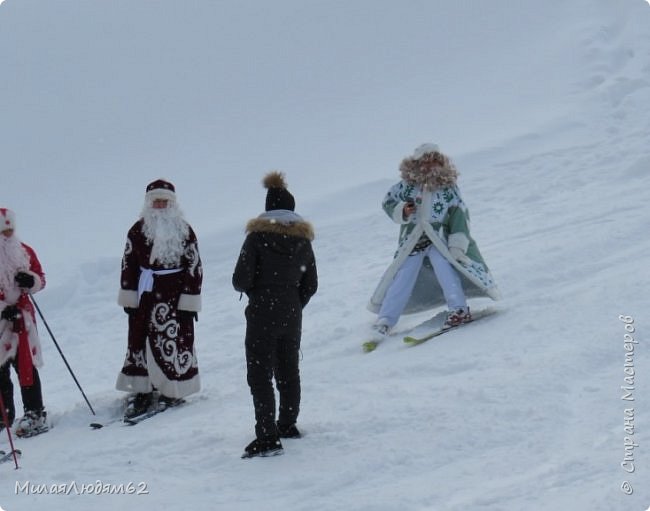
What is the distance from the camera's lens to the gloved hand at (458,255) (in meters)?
7.92

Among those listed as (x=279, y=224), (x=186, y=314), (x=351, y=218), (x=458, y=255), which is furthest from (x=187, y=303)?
(x=351, y=218)

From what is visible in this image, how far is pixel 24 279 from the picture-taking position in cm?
689

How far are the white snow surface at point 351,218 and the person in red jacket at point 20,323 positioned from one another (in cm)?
29

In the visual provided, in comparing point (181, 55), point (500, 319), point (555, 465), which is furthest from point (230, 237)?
point (181, 55)

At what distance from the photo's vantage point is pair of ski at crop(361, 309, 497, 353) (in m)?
7.63

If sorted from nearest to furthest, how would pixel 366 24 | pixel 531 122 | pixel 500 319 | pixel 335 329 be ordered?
pixel 500 319 < pixel 335 329 < pixel 531 122 < pixel 366 24

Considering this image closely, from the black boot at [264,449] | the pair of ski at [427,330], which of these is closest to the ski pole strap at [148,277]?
the black boot at [264,449]

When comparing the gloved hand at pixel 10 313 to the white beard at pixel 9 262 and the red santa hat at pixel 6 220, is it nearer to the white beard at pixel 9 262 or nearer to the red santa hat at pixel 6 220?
the white beard at pixel 9 262

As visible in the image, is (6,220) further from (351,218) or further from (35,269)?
(351,218)

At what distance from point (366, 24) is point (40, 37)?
8421 mm

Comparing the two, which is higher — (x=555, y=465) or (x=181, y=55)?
(x=181, y=55)

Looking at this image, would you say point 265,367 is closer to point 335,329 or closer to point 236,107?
point 335,329

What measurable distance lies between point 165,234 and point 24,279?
3.59 feet

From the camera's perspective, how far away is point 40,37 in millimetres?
23625
